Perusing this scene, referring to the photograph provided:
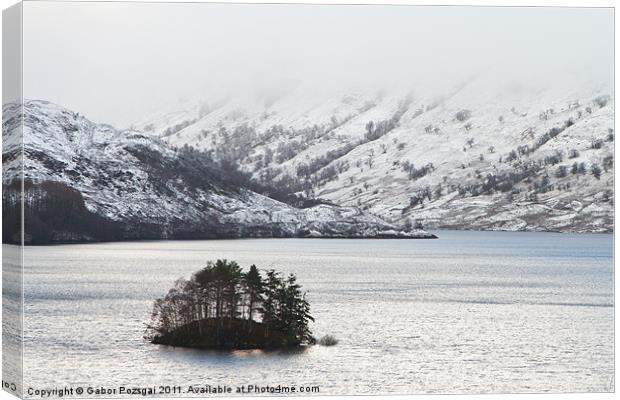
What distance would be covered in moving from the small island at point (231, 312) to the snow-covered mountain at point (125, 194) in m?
1.99

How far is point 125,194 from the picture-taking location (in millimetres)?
39469

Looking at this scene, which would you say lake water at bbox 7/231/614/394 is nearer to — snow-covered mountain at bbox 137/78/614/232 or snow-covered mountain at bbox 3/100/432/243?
snow-covered mountain at bbox 3/100/432/243

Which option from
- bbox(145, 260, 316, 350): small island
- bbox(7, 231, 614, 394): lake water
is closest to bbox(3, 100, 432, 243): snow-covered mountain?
bbox(7, 231, 614, 394): lake water

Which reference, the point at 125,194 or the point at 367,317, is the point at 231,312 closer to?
the point at 367,317

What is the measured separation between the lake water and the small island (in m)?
0.26

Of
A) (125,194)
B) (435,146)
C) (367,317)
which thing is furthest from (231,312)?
(435,146)

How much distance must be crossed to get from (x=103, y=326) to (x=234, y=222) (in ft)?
15.1

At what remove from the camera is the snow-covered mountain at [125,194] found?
3662cm

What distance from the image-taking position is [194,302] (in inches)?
1483

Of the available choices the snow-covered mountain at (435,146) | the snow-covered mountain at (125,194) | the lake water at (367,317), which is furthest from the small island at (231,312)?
the snow-covered mountain at (435,146)

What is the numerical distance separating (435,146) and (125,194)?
7353 mm

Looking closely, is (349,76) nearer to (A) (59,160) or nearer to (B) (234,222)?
(B) (234,222)

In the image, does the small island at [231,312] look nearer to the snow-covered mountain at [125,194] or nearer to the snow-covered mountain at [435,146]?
the snow-covered mountain at [125,194]

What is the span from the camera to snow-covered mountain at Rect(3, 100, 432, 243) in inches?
1442
